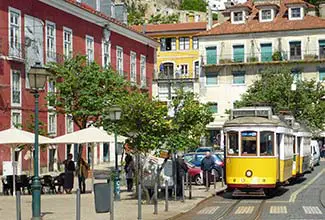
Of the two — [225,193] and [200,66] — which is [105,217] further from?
[200,66]

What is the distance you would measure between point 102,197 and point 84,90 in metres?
21.2

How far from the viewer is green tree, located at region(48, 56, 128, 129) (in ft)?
122

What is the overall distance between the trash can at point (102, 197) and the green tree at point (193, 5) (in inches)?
5620

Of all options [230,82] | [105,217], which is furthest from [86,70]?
[230,82]

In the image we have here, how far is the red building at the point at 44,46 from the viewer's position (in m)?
42.4

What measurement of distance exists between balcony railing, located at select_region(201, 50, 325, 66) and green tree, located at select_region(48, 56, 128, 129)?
121 ft

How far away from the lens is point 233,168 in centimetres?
2781

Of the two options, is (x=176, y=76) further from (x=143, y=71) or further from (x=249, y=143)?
(x=249, y=143)

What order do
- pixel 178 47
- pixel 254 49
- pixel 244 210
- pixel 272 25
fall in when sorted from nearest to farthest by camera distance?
pixel 244 210 < pixel 254 49 < pixel 272 25 < pixel 178 47

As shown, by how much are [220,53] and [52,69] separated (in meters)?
38.9

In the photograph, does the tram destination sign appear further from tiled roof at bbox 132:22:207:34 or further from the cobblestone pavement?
tiled roof at bbox 132:22:207:34

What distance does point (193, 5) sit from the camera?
161500 mm

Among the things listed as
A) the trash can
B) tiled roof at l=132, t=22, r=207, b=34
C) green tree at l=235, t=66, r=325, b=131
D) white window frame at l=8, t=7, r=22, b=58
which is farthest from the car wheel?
tiled roof at l=132, t=22, r=207, b=34

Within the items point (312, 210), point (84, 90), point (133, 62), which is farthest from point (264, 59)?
point (312, 210)
